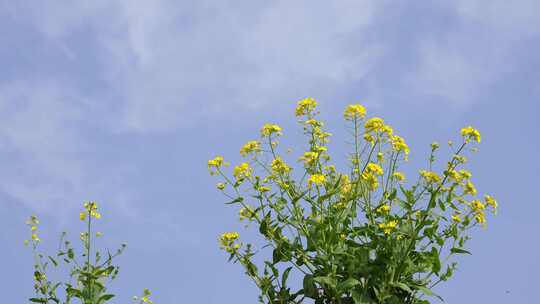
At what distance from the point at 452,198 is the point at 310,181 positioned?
1.17 metres

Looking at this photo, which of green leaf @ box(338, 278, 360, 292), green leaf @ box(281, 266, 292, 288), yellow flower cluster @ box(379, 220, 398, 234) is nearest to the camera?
green leaf @ box(338, 278, 360, 292)

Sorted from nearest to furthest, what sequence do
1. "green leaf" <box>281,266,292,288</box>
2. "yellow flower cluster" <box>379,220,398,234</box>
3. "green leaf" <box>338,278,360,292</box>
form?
1. "green leaf" <box>338,278,360,292</box>
2. "yellow flower cluster" <box>379,220,398,234</box>
3. "green leaf" <box>281,266,292,288</box>

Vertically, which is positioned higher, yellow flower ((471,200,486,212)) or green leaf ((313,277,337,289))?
yellow flower ((471,200,486,212))

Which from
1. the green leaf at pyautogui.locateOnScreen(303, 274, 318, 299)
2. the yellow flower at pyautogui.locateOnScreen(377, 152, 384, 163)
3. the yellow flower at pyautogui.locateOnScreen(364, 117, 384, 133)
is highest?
the yellow flower at pyautogui.locateOnScreen(364, 117, 384, 133)

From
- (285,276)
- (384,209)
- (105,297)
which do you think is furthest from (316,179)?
(105,297)

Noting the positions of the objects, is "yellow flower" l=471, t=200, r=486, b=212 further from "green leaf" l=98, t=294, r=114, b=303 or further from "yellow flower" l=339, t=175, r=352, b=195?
"green leaf" l=98, t=294, r=114, b=303

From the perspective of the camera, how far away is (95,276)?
548 cm

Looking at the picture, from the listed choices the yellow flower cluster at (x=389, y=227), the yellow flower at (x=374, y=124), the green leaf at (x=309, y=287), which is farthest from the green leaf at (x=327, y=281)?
the yellow flower at (x=374, y=124)

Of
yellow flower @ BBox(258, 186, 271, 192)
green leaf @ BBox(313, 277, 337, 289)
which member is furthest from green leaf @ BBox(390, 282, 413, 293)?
yellow flower @ BBox(258, 186, 271, 192)

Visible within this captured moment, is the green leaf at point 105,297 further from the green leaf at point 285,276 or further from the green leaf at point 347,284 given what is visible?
the green leaf at point 347,284

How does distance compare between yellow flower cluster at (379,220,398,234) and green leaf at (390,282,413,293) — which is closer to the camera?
green leaf at (390,282,413,293)

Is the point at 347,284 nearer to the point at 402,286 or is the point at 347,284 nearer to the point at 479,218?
the point at 402,286

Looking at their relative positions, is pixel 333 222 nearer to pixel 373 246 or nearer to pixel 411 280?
pixel 373 246

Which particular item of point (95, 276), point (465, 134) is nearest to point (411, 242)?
point (465, 134)
